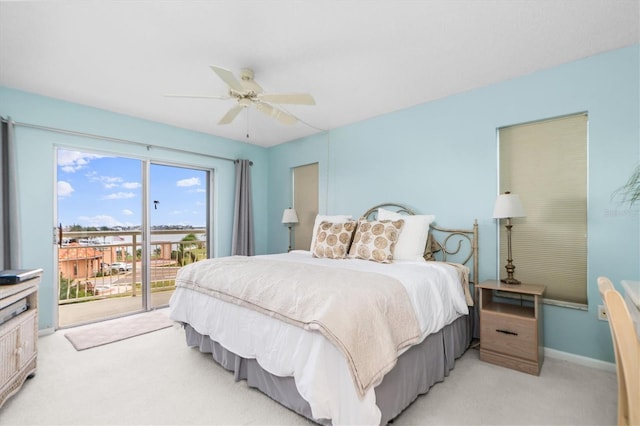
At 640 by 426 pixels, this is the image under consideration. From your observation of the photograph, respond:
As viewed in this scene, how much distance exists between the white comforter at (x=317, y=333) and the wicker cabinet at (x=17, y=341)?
959 millimetres

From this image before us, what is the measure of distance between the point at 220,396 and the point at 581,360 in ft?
9.35

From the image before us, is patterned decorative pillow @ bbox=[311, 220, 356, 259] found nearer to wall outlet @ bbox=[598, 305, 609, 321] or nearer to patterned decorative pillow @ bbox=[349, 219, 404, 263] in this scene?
patterned decorative pillow @ bbox=[349, 219, 404, 263]

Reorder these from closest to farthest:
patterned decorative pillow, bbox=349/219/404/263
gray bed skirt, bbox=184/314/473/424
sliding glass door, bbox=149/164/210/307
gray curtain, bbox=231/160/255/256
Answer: gray bed skirt, bbox=184/314/473/424, patterned decorative pillow, bbox=349/219/404/263, sliding glass door, bbox=149/164/210/307, gray curtain, bbox=231/160/255/256

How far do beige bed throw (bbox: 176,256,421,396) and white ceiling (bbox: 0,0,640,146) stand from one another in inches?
68.2

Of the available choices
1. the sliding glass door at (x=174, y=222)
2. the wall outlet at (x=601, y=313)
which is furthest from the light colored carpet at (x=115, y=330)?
the wall outlet at (x=601, y=313)

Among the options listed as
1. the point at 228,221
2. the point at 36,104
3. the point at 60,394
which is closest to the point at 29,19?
the point at 36,104

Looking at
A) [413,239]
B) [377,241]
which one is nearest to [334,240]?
[377,241]

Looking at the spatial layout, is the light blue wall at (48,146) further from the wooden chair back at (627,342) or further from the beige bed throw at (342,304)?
the wooden chair back at (627,342)

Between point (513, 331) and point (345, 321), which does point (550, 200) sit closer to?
point (513, 331)

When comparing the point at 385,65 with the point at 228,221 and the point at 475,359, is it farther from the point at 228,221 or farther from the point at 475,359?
the point at 228,221

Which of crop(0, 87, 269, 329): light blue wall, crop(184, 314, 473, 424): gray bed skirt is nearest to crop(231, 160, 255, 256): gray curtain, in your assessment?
crop(0, 87, 269, 329): light blue wall

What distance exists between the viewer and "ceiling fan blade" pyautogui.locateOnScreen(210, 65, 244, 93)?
1994mm

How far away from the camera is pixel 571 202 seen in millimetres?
2551

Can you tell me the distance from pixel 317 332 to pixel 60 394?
6.42 feet
